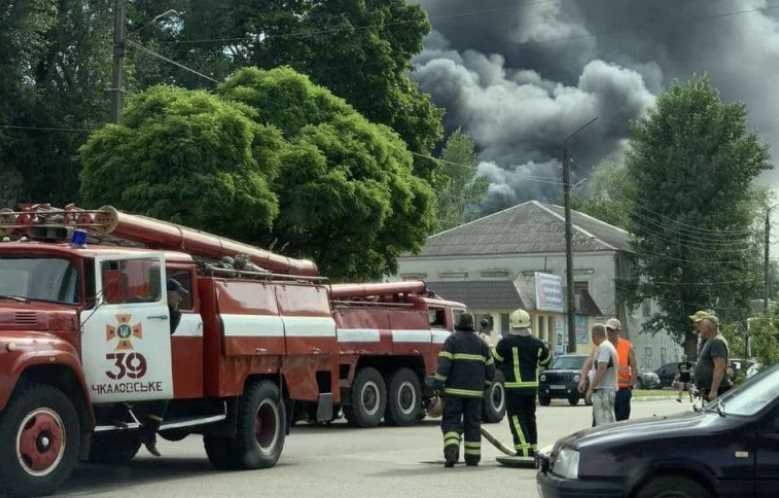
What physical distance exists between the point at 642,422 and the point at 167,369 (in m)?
6.06

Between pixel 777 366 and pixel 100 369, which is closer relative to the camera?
pixel 777 366

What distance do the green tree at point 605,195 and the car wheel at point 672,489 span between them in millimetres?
98694

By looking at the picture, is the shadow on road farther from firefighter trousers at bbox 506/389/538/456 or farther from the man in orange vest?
the man in orange vest

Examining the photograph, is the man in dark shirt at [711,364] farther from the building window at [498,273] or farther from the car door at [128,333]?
the building window at [498,273]

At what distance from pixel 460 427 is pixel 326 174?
63.9 feet

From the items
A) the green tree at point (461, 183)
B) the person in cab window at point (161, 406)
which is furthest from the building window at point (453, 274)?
the person in cab window at point (161, 406)

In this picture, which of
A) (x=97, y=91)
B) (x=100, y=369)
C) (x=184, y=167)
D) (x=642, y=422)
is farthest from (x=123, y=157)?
(x=642, y=422)

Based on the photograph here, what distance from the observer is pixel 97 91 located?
147 ft

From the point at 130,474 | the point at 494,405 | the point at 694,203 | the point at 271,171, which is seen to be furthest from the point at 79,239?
the point at 694,203

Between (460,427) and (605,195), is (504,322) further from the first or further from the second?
(460,427)

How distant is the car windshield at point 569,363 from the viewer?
41469 mm

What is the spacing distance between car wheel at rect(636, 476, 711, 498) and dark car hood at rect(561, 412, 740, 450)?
28 cm

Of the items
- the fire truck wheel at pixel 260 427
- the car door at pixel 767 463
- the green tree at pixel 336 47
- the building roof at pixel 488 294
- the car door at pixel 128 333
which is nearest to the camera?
the car door at pixel 767 463

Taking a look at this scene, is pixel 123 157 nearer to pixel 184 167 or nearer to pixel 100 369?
pixel 184 167
